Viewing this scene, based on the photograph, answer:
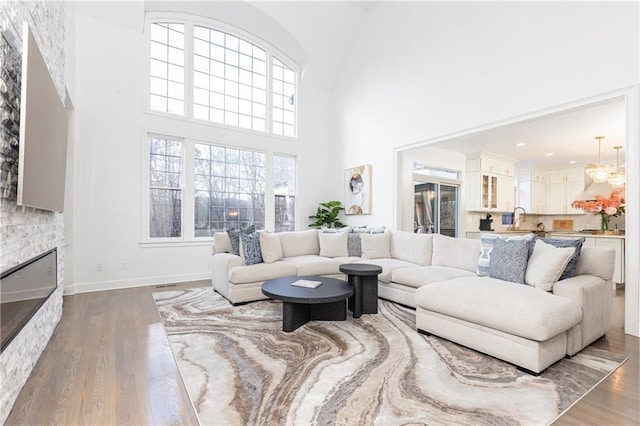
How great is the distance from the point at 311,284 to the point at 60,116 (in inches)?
106

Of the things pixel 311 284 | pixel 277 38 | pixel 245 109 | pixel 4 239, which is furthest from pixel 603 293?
pixel 277 38

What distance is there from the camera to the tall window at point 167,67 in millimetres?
5223

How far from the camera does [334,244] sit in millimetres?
4949

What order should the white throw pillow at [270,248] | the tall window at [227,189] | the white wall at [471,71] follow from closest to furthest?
1. the white wall at [471,71]
2. the white throw pillow at [270,248]
3. the tall window at [227,189]

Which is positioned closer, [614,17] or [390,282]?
[614,17]

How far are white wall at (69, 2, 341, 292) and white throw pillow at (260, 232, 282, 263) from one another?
1819 mm

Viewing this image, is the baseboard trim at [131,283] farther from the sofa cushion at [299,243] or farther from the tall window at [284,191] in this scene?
the tall window at [284,191]

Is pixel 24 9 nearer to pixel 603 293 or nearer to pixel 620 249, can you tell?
pixel 603 293

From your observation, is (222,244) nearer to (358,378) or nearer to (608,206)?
(358,378)

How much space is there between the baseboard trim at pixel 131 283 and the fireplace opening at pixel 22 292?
197cm

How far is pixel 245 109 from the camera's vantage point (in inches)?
242

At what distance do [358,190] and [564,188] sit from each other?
5.77 m

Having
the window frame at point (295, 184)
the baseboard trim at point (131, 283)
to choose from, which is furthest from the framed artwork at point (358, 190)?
the baseboard trim at point (131, 283)

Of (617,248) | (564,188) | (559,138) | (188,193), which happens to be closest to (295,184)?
(188,193)
